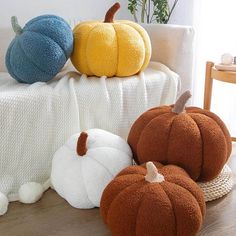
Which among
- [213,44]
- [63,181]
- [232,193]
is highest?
[213,44]

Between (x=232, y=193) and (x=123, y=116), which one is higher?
(x=123, y=116)

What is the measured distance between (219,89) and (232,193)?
932 mm

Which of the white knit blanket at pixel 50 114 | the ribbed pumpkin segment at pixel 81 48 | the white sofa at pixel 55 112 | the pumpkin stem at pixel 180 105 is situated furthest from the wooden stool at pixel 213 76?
the ribbed pumpkin segment at pixel 81 48

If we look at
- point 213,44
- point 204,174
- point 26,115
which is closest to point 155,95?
point 204,174

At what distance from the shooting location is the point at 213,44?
195cm

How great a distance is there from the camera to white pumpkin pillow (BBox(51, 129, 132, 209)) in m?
1.04

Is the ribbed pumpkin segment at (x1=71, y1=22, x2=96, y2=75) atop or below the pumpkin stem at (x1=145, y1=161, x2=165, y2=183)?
atop

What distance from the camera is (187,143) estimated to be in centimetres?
102

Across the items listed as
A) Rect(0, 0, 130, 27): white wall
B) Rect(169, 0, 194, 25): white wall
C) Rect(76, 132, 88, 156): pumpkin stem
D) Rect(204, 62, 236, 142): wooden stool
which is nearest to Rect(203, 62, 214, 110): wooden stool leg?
Rect(204, 62, 236, 142): wooden stool

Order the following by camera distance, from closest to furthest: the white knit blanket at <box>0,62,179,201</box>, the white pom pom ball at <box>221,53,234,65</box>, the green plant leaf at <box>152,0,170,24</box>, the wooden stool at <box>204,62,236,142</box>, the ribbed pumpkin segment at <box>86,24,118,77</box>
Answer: the white knit blanket at <box>0,62,179,201</box>
the ribbed pumpkin segment at <box>86,24,118,77</box>
the wooden stool at <box>204,62,236,142</box>
the white pom pom ball at <box>221,53,234,65</box>
the green plant leaf at <box>152,0,170,24</box>

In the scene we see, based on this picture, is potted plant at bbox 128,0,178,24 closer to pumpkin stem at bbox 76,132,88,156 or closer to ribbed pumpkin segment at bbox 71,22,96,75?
ribbed pumpkin segment at bbox 71,22,96,75

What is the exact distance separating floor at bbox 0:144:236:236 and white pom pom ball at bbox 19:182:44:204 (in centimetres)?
2

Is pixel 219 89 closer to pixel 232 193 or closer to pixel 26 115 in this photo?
pixel 232 193

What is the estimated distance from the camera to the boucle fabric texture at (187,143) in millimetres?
1024
